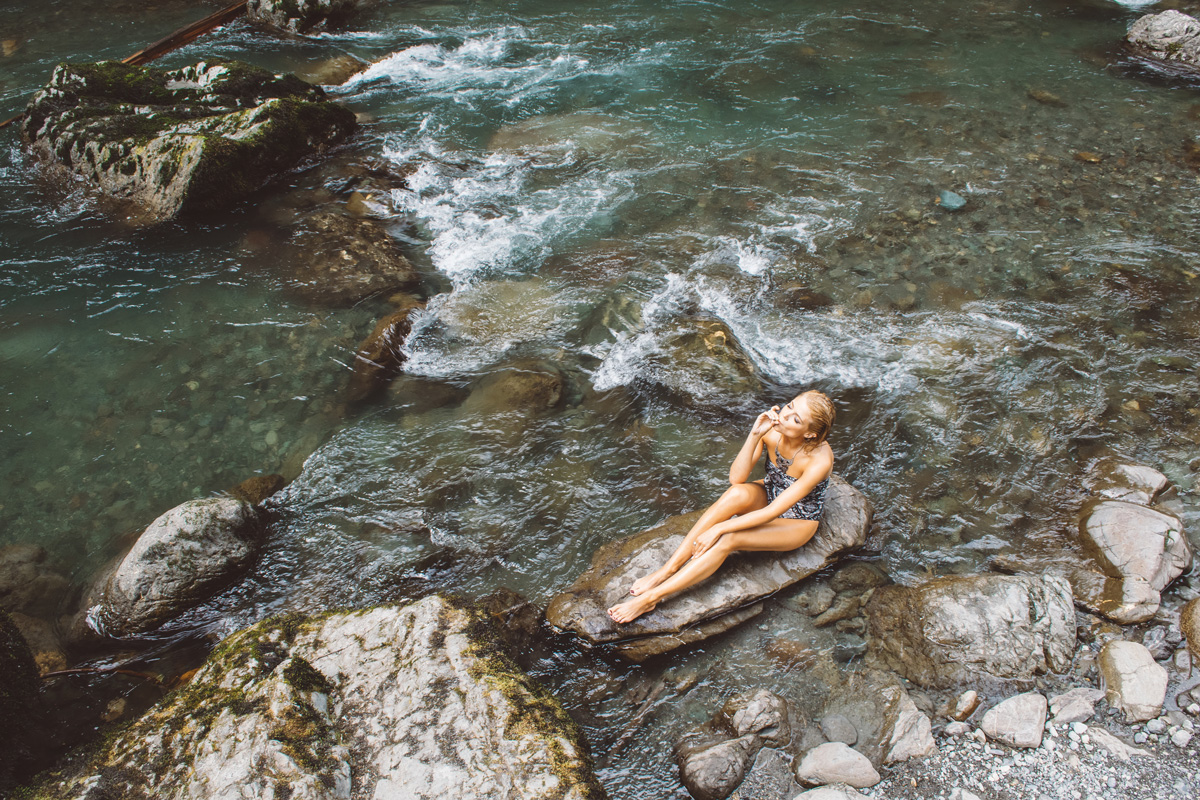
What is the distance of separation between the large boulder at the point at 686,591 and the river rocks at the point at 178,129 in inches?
280

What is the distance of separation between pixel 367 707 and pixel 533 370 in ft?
11.2

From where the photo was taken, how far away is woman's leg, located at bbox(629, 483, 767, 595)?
165 inches

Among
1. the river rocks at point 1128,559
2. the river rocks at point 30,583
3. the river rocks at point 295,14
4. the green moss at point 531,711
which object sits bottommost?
the river rocks at point 30,583

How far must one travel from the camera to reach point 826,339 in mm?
6293

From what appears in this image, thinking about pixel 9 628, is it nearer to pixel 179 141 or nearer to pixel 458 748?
pixel 458 748

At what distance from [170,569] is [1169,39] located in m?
15.2

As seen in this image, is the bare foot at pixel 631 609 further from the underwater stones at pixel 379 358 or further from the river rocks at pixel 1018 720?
the underwater stones at pixel 379 358

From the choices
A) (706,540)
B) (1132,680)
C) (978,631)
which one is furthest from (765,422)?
(1132,680)

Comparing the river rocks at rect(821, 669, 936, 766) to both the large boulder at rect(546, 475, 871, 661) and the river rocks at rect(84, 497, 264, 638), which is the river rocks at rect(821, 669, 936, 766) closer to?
the large boulder at rect(546, 475, 871, 661)

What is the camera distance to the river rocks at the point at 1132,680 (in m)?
3.36

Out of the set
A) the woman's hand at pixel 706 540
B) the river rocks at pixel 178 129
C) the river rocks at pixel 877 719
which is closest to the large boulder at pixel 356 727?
the woman's hand at pixel 706 540

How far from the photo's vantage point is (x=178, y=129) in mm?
8289

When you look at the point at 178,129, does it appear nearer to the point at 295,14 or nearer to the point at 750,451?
the point at 295,14

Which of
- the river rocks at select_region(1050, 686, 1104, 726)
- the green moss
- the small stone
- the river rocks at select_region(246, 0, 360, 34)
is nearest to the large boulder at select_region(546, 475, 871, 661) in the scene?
the green moss
